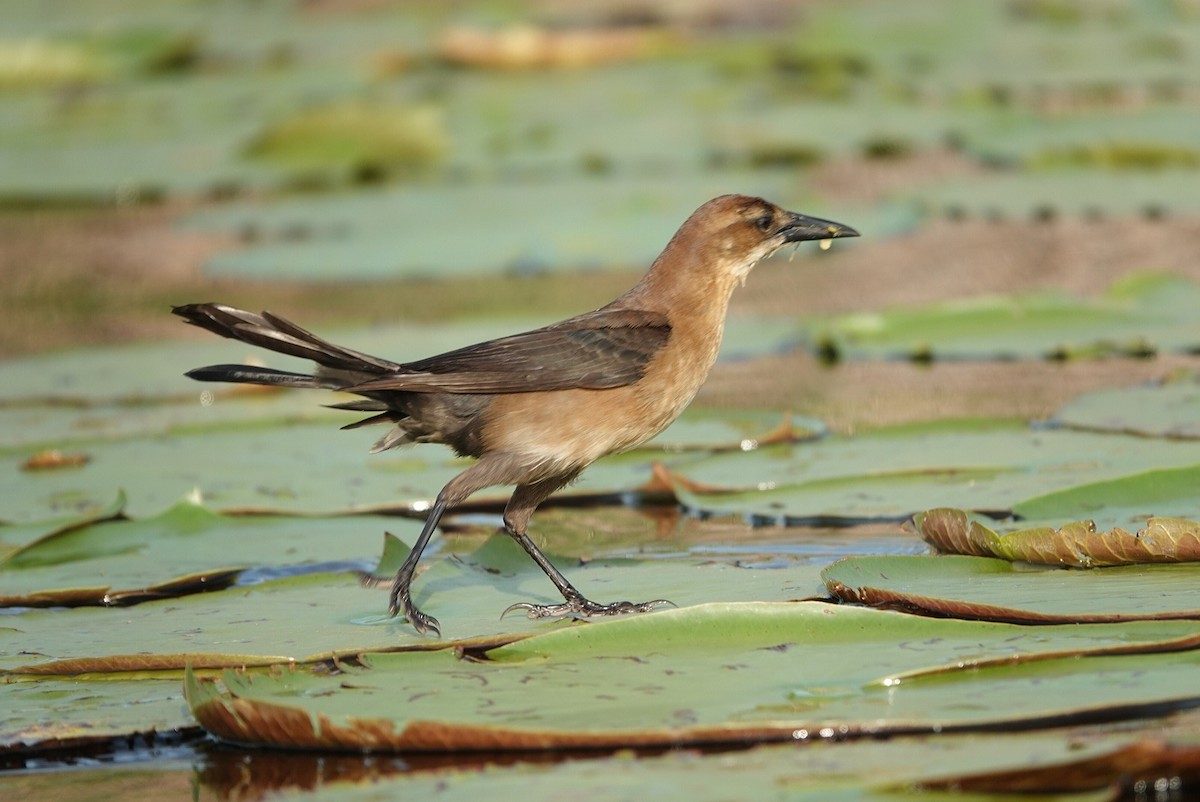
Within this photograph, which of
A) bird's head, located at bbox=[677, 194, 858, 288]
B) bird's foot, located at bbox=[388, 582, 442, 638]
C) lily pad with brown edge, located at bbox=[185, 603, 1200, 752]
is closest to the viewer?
lily pad with brown edge, located at bbox=[185, 603, 1200, 752]

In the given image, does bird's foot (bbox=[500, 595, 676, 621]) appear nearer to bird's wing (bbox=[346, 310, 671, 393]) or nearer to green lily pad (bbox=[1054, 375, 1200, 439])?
bird's wing (bbox=[346, 310, 671, 393])

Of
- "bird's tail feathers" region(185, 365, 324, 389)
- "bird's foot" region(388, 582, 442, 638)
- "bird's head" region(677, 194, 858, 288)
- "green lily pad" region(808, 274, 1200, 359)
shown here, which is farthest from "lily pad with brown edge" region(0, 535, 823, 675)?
"green lily pad" region(808, 274, 1200, 359)

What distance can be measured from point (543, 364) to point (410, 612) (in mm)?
942

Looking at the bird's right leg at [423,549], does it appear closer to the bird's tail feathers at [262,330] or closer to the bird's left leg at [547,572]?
the bird's left leg at [547,572]

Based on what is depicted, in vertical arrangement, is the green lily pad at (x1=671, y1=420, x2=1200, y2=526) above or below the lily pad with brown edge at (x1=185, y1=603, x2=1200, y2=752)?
above

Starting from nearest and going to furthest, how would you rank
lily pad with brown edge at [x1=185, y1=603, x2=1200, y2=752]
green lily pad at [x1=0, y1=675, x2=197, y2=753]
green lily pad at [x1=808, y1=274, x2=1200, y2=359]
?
lily pad with brown edge at [x1=185, y1=603, x2=1200, y2=752] → green lily pad at [x1=0, y1=675, x2=197, y2=753] → green lily pad at [x1=808, y1=274, x2=1200, y2=359]

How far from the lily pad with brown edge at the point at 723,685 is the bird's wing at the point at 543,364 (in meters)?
1.10

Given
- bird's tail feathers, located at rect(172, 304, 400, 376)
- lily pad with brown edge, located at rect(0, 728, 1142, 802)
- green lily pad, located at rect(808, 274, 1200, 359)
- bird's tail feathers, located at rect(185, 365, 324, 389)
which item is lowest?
lily pad with brown edge, located at rect(0, 728, 1142, 802)

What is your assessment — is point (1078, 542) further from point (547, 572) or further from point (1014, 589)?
point (547, 572)

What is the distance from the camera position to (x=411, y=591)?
4.41m

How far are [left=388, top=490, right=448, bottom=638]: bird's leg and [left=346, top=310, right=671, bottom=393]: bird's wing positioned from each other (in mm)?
326

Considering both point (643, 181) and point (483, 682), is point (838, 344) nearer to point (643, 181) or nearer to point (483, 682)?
point (643, 181)

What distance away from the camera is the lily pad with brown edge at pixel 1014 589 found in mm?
3613

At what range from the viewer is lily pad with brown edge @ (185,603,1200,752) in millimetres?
3129
